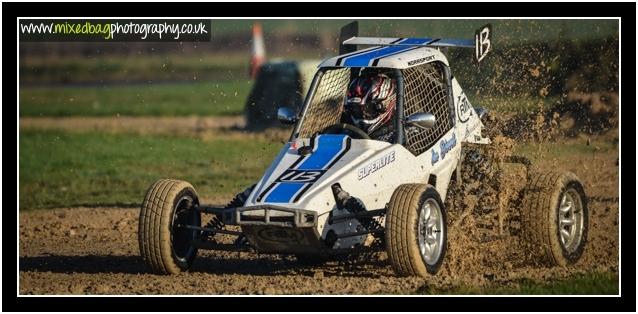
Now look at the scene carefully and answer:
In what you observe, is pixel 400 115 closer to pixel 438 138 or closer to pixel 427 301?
pixel 438 138

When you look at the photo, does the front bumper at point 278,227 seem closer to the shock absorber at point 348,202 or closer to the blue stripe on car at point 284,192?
the blue stripe on car at point 284,192

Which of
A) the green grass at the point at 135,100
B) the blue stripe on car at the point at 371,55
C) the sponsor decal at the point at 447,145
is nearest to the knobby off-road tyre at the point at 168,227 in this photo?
the blue stripe on car at the point at 371,55

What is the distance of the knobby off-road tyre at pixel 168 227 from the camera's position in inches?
476

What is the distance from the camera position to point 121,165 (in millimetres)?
24656

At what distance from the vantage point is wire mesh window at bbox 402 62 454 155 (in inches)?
507

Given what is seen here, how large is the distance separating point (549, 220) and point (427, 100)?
1813 mm

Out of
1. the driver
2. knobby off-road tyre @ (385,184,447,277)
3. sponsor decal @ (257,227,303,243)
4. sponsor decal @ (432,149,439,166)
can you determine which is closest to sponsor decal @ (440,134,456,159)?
sponsor decal @ (432,149,439,166)

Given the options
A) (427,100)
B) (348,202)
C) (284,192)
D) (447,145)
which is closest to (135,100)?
(427,100)

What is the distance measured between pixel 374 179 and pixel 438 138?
4.20 ft

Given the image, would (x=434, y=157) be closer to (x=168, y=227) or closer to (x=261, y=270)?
(x=261, y=270)

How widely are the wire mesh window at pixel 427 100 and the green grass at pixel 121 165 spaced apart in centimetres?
668

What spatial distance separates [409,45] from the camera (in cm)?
1373

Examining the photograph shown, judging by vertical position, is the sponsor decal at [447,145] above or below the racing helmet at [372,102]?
below

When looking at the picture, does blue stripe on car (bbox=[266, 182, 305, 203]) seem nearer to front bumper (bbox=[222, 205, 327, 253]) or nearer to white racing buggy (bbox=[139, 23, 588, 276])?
white racing buggy (bbox=[139, 23, 588, 276])
